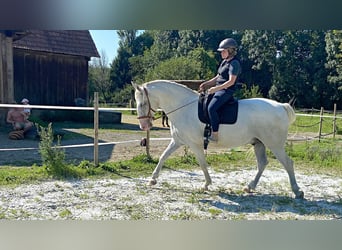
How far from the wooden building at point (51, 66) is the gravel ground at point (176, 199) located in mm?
9150

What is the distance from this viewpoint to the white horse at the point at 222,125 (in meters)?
3.92

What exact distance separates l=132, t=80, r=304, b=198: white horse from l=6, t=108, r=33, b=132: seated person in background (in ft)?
16.7

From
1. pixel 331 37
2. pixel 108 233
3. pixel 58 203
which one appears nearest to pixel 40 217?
pixel 58 203

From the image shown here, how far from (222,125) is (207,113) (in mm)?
217

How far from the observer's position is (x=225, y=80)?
12.5 feet

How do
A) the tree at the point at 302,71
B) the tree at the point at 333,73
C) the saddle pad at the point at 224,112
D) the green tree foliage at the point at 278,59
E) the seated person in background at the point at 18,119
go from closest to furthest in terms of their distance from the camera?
the saddle pad at the point at 224,112
the seated person in background at the point at 18,119
the tree at the point at 333,73
the green tree foliage at the point at 278,59
the tree at the point at 302,71

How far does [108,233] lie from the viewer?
2773 mm

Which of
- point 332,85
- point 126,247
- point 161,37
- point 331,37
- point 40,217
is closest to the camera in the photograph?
point 126,247

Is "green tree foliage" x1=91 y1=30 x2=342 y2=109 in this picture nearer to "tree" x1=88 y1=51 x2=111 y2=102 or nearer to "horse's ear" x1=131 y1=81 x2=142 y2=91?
"tree" x1=88 y1=51 x2=111 y2=102

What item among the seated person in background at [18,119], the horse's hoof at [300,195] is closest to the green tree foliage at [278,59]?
the seated person in background at [18,119]

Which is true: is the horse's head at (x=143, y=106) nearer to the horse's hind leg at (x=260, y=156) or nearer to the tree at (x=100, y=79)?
the horse's hind leg at (x=260, y=156)

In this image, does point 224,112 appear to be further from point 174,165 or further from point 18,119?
point 18,119
